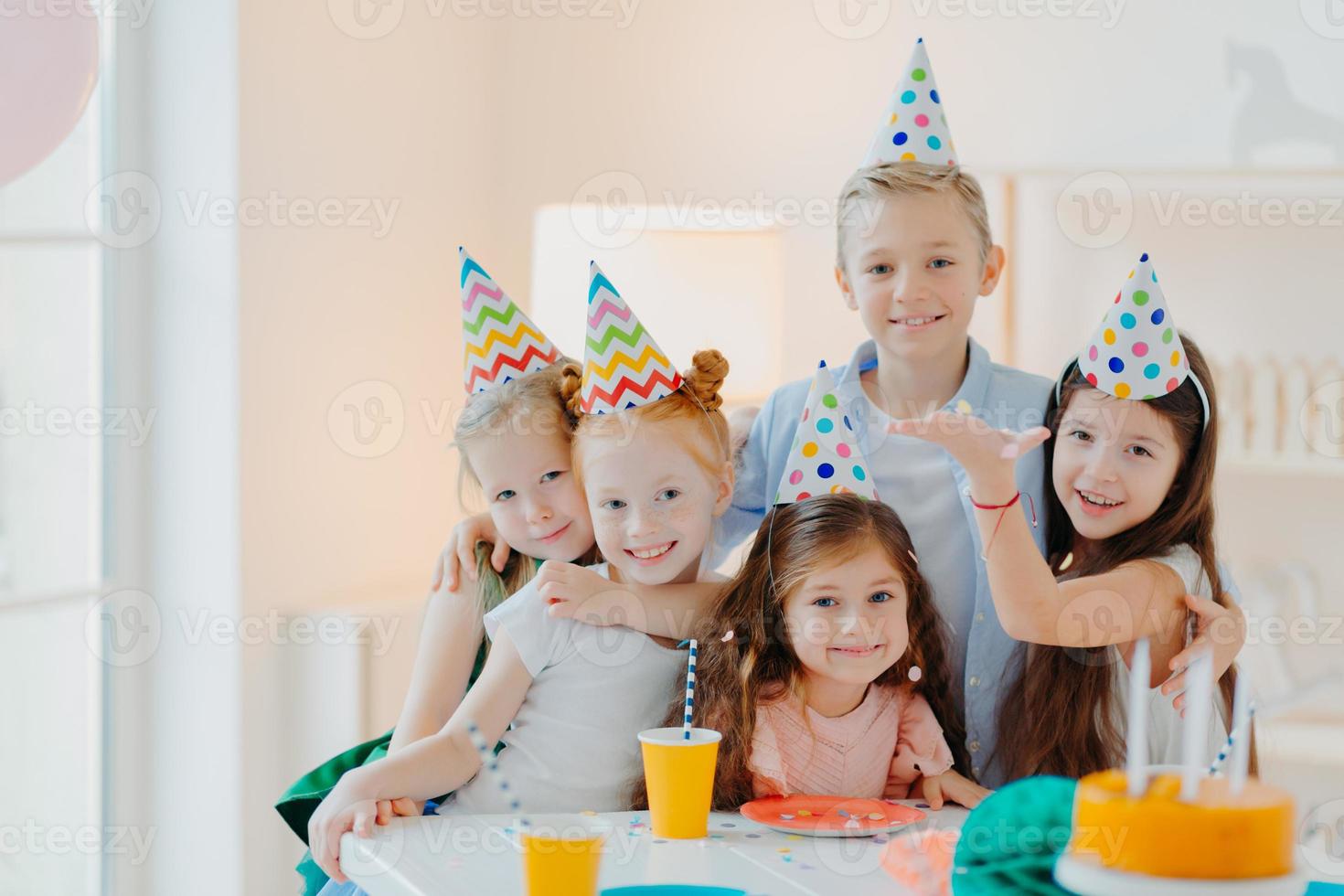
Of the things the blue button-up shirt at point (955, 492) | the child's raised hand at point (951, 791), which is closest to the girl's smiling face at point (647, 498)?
the blue button-up shirt at point (955, 492)

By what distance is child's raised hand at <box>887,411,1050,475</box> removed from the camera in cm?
120

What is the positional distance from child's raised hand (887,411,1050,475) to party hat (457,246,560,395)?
512 mm

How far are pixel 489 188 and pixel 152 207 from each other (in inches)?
33.1

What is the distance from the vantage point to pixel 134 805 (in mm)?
2287

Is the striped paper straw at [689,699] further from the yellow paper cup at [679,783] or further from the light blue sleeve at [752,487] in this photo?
the light blue sleeve at [752,487]

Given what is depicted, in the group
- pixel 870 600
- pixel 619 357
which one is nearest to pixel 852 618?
pixel 870 600

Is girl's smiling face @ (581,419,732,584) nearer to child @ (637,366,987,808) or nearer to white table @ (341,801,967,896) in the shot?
child @ (637,366,987,808)

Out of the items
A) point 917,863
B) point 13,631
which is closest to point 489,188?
point 13,631

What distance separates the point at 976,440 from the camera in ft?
4.02

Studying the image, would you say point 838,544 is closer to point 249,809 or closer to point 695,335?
point 695,335

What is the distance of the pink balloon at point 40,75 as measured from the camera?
151cm

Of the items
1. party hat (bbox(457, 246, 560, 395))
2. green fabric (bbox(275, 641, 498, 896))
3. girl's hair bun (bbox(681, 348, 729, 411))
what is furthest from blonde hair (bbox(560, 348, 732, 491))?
green fabric (bbox(275, 641, 498, 896))

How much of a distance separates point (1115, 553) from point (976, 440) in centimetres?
32

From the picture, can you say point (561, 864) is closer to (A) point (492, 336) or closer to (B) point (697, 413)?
(B) point (697, 413)
